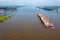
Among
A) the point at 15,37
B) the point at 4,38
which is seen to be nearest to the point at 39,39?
the point at 15,37

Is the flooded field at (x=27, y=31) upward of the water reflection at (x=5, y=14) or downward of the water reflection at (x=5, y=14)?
downward

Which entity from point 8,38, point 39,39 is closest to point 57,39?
point 39,39

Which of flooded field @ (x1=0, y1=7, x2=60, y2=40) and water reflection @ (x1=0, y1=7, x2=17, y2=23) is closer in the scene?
flooded field @ (x1=0, y1=7, x2=60, y2=40)

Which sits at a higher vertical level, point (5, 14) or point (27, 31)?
point (5, 14)

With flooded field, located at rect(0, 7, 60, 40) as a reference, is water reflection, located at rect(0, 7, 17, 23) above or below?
above

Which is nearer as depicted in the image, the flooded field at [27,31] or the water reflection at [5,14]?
the flooded field at [27,31]

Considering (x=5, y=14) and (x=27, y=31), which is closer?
(x=27, y=31)

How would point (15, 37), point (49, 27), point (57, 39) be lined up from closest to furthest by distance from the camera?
point (57, 39) < point (15, 37) < point (49, 27)

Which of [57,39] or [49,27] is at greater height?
[49,27]

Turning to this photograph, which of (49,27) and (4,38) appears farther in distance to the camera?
(49,27)

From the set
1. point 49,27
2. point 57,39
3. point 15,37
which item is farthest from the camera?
point 49,27

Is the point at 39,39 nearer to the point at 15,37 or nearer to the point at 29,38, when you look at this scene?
the point at 29,38
